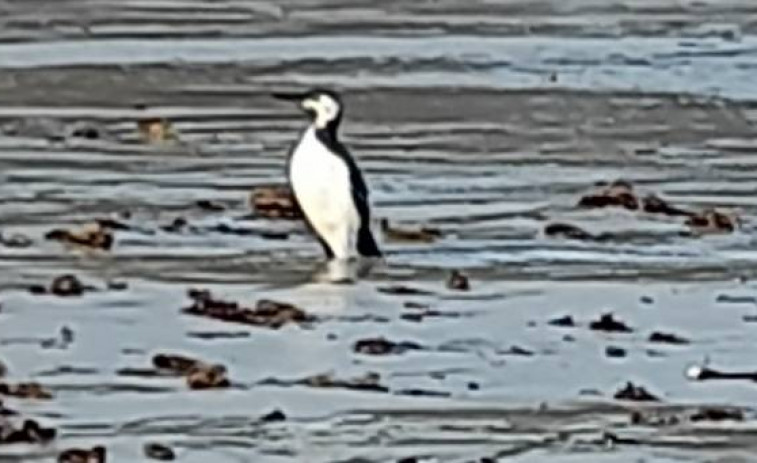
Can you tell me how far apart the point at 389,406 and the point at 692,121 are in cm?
753

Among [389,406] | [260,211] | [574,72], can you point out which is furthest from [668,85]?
[389,406]

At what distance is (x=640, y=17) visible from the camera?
22000 mm

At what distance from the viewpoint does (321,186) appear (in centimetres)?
1345

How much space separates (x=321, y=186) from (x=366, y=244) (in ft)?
1.67

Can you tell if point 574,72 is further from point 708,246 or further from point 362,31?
point 708,246

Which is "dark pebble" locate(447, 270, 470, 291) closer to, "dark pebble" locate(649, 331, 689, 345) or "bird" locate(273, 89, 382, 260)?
"bird" locate(273, 89, 382, 260)

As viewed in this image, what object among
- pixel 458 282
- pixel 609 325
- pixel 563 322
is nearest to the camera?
pixel 609 325

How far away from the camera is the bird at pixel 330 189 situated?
42.8 feet

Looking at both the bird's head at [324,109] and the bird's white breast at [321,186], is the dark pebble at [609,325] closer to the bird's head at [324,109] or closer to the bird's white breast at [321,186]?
the bird's white breast at [321,186]

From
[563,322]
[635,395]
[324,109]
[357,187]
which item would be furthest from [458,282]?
[635,395]

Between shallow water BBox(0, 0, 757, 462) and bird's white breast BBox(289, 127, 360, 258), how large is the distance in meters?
0.20

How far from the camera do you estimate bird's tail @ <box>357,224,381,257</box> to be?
42.6 feet

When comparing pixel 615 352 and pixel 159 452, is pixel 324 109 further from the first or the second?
pixel 159 452

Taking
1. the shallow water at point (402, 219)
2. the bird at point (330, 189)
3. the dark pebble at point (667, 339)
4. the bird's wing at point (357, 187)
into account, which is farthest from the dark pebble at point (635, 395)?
the bird's wing at point (357, 187)
